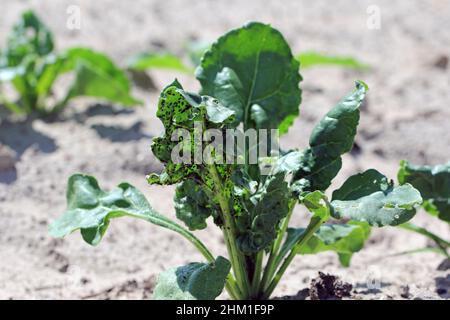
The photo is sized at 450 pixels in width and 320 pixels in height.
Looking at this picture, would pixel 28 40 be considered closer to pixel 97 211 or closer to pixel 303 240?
pixel 97 211

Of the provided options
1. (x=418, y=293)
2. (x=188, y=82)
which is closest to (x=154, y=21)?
(x=188, y=82)

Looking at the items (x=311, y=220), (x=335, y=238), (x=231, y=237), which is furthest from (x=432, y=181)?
(x=231, y=237)

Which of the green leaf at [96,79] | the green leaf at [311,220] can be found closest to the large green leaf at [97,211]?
the green leaf at [311,220]

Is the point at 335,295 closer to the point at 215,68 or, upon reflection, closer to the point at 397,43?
the point at 215,68

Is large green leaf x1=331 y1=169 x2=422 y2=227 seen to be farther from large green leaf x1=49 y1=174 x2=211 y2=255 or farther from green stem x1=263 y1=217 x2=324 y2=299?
large green leaf x1=49 y1=174 x2=211 y2=255

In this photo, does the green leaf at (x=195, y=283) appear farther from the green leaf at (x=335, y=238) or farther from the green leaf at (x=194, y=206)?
the green leaf at (x=335, y=238)

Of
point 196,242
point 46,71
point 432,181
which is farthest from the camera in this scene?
point 46,71
